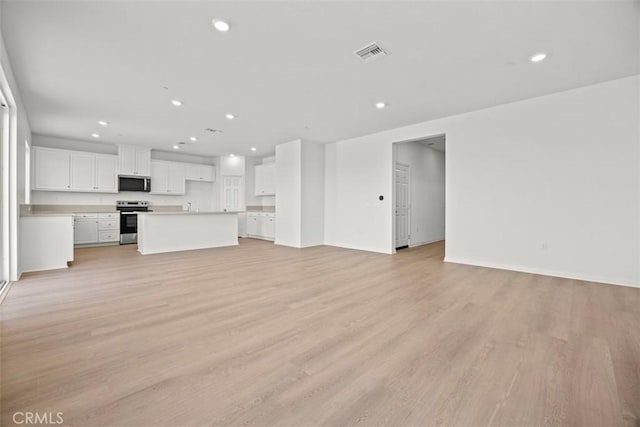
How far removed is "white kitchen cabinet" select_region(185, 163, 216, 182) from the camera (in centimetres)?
889

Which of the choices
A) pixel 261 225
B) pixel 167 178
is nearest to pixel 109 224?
pixel 167 178

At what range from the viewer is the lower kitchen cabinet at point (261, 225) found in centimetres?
857

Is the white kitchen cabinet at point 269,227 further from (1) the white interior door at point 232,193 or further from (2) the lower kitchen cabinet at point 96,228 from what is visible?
(2) the lower kitchen cabinet at point 96,228

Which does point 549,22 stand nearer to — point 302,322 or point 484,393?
point 484,393

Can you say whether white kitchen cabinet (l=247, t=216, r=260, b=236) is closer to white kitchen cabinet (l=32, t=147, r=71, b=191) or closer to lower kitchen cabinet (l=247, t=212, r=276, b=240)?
lower kitchen cabinet (l=247, t=212, r=276, b=240)

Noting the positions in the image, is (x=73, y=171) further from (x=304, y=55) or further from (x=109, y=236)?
(x=304, y=55)

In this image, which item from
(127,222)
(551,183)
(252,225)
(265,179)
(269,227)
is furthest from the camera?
(252,225)

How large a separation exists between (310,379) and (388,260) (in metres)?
4.01

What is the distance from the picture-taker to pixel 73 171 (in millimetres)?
7039

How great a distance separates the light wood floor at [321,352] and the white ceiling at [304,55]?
278 cm

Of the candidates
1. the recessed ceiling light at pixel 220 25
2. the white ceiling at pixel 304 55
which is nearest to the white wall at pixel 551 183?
the white ceiling at pixel 304 55

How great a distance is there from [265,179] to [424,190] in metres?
5.02

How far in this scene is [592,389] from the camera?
5.31 feet

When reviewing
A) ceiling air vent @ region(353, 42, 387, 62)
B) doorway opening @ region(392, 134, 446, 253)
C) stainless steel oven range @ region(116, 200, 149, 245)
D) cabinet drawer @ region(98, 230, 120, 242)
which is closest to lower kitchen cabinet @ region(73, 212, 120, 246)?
cabinet drawer @ region(98, 230, 120, 242)
